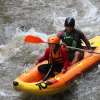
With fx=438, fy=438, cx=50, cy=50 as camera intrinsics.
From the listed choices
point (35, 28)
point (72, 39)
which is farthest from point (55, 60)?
point (35, 28)

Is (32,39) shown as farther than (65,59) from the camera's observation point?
Yes

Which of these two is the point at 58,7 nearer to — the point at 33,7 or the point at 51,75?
the point at 33,7

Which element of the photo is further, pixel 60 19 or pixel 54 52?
pixel 60 19

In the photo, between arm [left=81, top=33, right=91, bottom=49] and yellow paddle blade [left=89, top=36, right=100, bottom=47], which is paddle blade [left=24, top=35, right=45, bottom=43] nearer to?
arm [left=81, top=33, right=91, bottom=49]

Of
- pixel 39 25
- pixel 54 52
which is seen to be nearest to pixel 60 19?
pixel 39 25

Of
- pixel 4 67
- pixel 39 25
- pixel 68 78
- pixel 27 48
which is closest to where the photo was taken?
pixel 68 78

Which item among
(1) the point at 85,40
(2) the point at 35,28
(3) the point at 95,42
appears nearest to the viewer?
(1) the point at 85,40

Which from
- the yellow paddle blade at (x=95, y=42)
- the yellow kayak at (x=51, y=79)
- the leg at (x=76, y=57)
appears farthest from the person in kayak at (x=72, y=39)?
the yellow paddle blade at (x=95, y=42)

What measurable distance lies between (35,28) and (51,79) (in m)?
3.27

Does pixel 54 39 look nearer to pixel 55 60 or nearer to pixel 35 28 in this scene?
pixel 55 60

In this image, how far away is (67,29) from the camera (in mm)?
7273

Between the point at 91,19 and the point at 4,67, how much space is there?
2899 millimetres

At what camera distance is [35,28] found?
32.9ft

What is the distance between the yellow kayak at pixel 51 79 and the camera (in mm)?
6766
